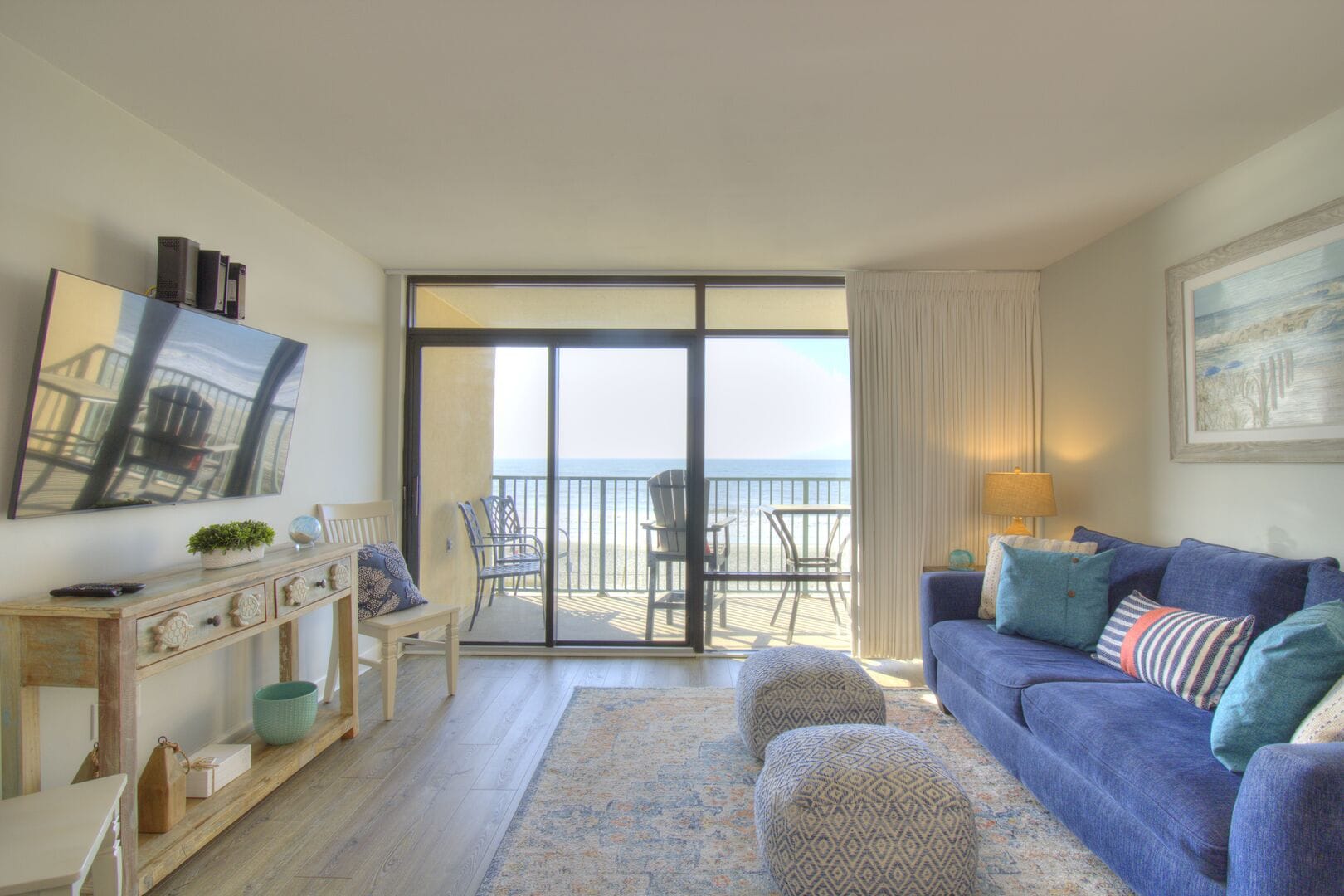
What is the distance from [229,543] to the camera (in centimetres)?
247

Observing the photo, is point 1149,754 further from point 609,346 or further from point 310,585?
point 609,346

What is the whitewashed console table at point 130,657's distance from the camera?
1.83m

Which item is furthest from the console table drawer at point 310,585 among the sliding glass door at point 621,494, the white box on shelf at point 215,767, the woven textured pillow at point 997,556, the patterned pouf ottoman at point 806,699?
the woven textured pillow at point 997,556

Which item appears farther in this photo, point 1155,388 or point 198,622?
point 1155,388

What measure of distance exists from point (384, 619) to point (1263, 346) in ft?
13.4

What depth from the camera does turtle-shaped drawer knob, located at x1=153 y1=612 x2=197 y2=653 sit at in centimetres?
199

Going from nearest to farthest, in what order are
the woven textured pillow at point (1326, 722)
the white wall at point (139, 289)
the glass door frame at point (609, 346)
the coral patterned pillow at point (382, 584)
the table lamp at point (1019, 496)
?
the woven textured pillow at point (1326, 722)
the white wall at point (139, 289)
the coral patterned pillow at point (382, 584)
the table lamp at point (1019, 496)
the glass door frame at point (609, 346)

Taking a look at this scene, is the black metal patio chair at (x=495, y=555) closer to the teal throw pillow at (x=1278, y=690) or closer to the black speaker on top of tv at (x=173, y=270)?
the black speaker on top of tv at (x=173, y=270)

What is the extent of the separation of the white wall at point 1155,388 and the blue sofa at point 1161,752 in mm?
245

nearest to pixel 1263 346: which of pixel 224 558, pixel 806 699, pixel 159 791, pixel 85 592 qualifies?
pixel 806 699

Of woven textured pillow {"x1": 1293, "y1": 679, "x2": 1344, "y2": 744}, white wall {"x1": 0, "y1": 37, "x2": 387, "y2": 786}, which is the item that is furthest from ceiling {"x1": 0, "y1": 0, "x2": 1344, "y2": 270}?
woven textured pillow {"x1": 1293, "y1": 679, "x2": 1344, "y2": 744}

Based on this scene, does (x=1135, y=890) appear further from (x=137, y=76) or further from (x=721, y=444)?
(x=137, y=76)

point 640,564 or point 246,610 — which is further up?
point 246,610

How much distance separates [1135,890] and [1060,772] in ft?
1.25
